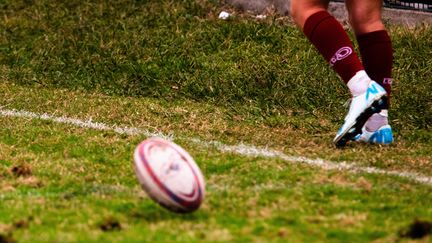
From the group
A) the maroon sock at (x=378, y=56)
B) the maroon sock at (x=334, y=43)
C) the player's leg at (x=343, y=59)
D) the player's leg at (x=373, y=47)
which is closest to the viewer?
the player's leg at (x=343, y=59)

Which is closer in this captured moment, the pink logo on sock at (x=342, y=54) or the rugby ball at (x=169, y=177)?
the rugby ball at (x=169, y=177)

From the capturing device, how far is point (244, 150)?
17.0ft

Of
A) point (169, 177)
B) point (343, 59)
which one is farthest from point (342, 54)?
point (169, 177)

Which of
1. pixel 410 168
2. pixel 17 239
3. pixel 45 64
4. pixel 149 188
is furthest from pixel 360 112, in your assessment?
pixel 45 64

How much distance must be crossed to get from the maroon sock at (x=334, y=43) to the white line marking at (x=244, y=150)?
57 cm

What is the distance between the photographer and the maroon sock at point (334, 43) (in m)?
5.21

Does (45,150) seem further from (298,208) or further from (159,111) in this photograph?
(298,208)

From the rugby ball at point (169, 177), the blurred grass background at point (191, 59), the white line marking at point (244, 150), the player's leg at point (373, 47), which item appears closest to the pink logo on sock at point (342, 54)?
the player's leg at point (373, 47)

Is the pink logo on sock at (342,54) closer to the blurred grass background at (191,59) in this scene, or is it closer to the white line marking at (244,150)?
the white line marking at (244,150)

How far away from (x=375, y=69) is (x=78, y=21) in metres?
4.66

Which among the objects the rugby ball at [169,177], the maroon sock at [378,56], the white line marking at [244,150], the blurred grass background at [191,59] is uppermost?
the rugby ball at [169,177]

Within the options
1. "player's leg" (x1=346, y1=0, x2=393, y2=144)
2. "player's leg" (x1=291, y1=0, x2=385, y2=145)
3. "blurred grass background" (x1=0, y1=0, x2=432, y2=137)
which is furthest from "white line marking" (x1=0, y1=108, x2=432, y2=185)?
"blurred grass background" (x1=0, y1=0, x2=432, y2=137)

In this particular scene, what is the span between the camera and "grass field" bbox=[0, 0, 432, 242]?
3584mm

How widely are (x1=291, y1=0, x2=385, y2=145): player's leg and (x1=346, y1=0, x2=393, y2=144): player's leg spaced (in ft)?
0.46
